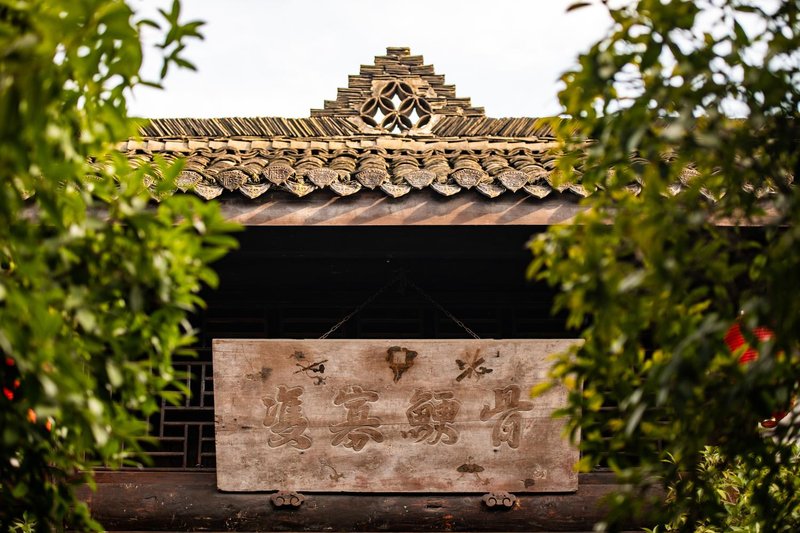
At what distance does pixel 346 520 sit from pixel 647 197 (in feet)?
10.1

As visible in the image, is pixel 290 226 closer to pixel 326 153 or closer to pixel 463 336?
pixel 326 153

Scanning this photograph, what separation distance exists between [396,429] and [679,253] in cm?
287

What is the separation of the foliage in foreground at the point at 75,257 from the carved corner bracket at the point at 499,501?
2.54 meters

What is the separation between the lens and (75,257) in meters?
2.48

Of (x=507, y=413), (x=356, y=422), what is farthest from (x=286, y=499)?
(x=507, y=413)

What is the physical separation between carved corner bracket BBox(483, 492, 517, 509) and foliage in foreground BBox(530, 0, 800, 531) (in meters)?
2.19

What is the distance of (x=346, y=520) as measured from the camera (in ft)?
16.4

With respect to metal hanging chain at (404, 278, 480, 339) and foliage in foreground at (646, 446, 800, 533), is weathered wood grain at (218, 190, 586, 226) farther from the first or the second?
foliage in foreground at (646, 446, 800, 533)

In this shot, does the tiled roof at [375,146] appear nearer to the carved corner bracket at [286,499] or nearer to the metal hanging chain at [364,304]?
the metal hanging chain at [364,304]

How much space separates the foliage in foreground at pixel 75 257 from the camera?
215 centimetres

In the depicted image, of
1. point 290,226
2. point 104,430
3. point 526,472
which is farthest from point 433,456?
point 104,430

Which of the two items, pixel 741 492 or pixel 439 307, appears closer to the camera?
pixel 741 492

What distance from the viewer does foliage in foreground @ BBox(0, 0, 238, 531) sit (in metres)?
2.15

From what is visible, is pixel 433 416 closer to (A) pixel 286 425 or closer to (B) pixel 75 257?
(A) pixel 286 425
